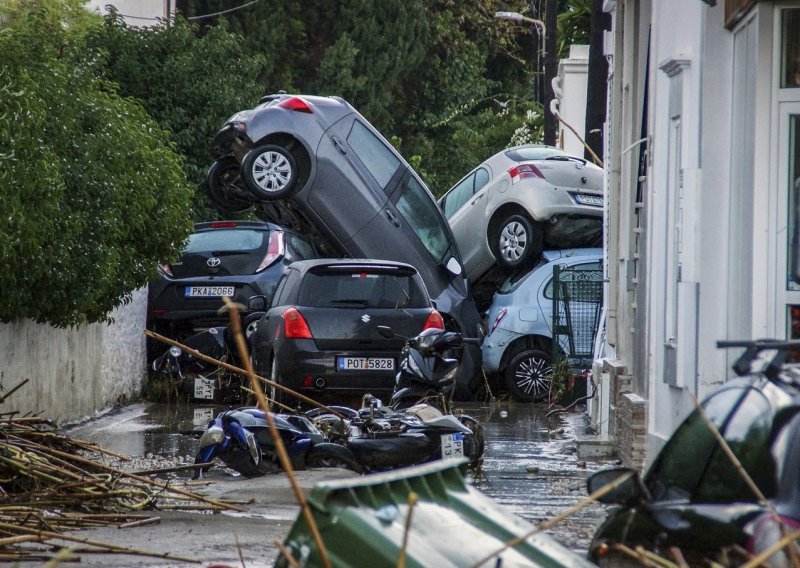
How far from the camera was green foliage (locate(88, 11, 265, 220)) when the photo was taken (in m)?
23.9

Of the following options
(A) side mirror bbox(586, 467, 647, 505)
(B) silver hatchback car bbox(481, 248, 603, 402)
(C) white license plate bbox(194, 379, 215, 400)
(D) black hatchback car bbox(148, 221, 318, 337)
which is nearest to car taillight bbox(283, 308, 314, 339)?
(C) white license plate bbox(194, 379, 215, 400)

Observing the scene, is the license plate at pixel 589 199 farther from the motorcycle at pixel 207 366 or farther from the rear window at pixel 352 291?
the rear window at pixel 352 291

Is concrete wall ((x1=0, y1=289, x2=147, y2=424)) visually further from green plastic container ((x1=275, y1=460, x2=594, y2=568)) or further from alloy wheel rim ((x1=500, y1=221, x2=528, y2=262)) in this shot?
green plastic container ((x1=275, y1=460, x2=594, y2=568))

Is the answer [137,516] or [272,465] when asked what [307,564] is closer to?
[137,516]

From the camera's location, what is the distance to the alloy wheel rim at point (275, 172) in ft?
57.4

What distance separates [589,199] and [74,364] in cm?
752

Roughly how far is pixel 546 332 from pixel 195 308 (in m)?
3.98

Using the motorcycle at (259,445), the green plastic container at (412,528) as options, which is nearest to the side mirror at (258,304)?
the motorcycle at (259,445)

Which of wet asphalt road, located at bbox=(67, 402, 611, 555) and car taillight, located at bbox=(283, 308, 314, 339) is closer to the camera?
wet asphalt road, located at bbox=(67, 402, 611, 555)

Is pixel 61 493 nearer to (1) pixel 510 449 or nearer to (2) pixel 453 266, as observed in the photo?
(1) pixel 510 449

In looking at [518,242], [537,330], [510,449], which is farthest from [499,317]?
[510,449]

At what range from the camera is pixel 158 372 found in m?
17.6

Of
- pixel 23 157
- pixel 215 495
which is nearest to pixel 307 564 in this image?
pixel 215 495

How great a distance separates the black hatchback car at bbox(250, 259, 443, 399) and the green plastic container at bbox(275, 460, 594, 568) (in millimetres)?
10777
